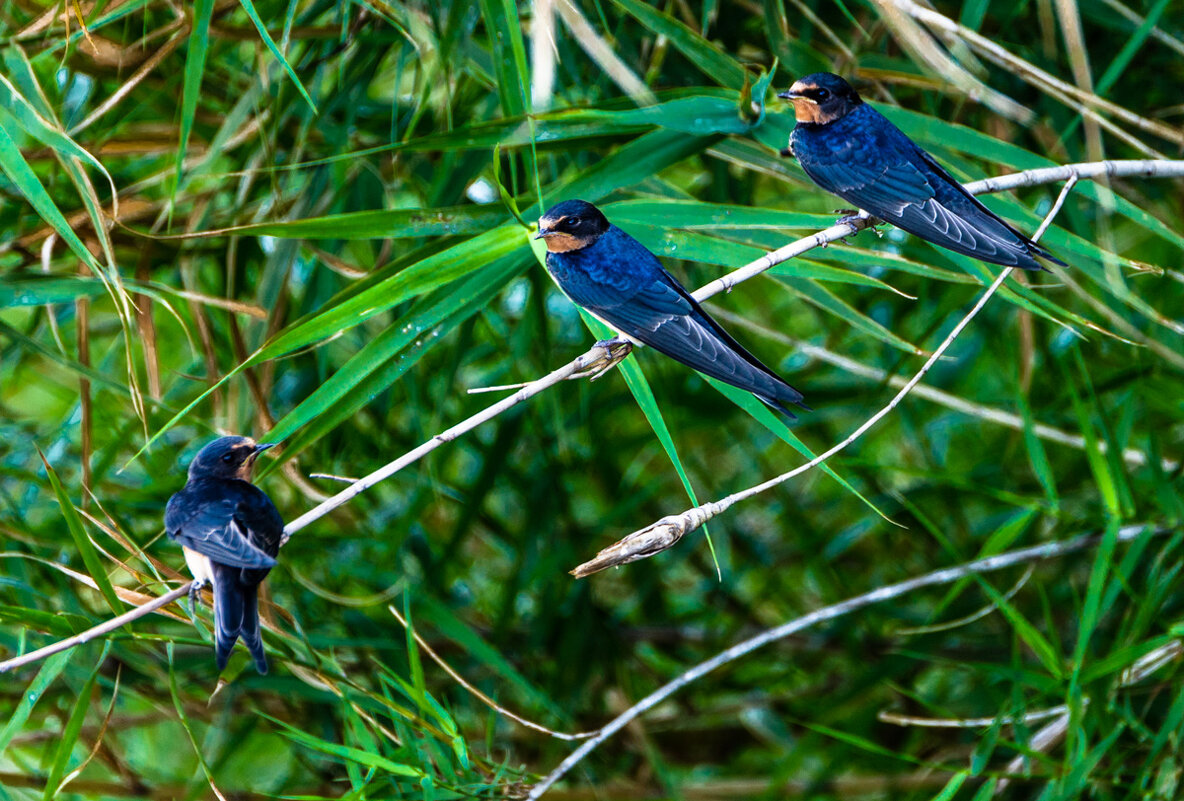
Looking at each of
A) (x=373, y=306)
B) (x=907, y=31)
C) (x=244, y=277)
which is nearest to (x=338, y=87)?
(x=244, y=277)

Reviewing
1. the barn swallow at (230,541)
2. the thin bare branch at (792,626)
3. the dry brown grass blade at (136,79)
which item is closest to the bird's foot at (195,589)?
the barn swallow at (230,541)

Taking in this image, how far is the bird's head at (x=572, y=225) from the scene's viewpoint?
4.88ft

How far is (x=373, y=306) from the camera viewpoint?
149 cm

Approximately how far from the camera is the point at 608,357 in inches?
52.3

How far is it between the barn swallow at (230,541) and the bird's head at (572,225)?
48 cm

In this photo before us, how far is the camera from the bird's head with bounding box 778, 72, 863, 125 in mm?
1457

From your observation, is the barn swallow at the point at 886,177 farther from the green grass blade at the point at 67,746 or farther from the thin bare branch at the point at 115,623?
the green grass blade at the point at 67,746

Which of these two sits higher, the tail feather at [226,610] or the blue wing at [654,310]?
the blue wing at [654,310]

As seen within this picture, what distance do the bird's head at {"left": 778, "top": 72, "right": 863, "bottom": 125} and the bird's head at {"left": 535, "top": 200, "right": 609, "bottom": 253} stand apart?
12.4 inches

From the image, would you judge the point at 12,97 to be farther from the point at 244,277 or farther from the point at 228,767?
the point at 228,767

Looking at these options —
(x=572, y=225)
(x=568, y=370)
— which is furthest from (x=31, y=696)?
(x=572, y=225)

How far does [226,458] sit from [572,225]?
572mm

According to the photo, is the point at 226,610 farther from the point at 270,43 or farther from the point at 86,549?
the point at 270,43

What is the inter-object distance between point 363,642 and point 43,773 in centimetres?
88
